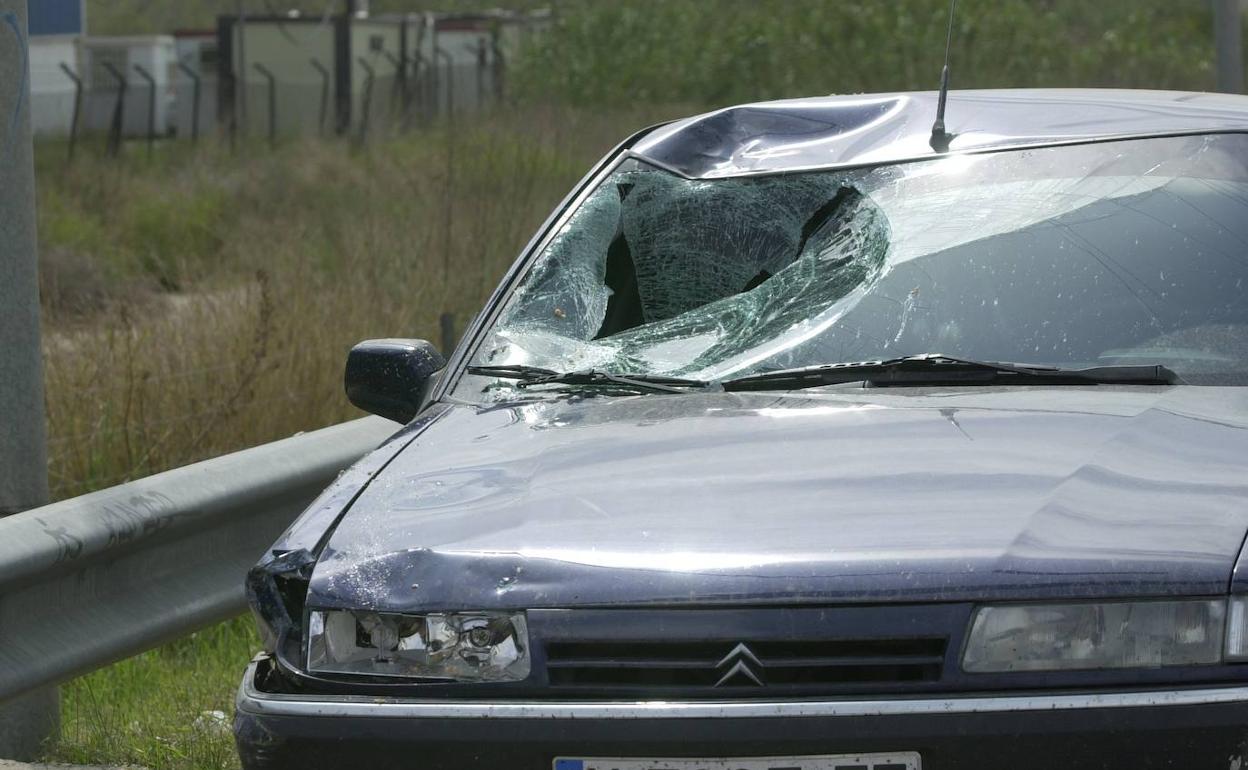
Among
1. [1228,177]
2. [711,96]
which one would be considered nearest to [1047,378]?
[1228,177]

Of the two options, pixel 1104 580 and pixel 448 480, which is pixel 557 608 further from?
pixel 1104 580

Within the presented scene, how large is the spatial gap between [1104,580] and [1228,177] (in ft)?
4.66

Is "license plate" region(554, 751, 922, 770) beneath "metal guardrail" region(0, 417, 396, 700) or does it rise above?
above

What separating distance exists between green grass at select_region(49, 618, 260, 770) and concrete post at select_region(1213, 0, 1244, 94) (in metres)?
8.14

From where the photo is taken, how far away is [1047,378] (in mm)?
3135

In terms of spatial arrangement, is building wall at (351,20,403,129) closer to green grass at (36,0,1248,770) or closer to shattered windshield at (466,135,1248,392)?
green grass at (36,0,1248,770)

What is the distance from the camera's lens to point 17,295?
14.6 ft

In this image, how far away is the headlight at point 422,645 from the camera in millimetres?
2496

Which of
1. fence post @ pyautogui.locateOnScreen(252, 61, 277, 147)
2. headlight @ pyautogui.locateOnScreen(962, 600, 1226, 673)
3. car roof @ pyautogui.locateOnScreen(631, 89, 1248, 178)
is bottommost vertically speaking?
fence post @ pyautogui.locateOnScreen(252, 61, 277, 147)

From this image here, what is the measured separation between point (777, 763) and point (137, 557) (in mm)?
2311

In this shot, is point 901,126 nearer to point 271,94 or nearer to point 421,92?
point 421,92

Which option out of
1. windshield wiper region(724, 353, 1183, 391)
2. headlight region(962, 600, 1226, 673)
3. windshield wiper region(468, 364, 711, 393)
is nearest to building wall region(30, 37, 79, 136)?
windshield wiper region(468, 364, 711, 393)

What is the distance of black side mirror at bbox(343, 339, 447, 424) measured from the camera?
3719 millimetres

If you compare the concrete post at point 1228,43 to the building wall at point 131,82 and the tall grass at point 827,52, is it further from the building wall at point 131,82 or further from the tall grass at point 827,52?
the building wall at point 131,82
